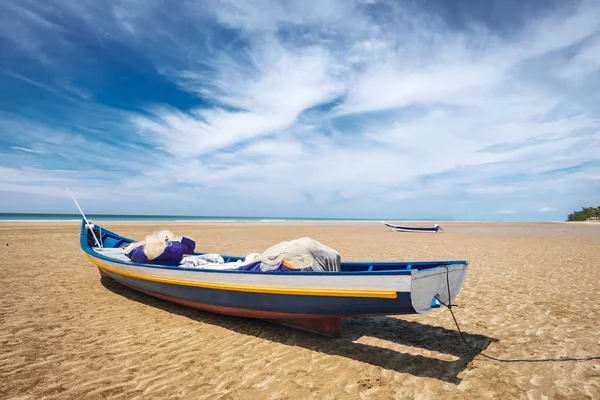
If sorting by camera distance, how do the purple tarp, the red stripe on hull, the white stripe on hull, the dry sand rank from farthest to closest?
the purple tarp
the red stripe on hull
the white stripe on hull
the dry sand

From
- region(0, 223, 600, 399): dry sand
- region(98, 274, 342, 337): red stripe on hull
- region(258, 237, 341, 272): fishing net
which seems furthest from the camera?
region(258, 237, 341, 272): fishing net

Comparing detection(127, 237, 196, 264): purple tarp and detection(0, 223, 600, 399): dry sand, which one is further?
detection(127, 237, 196, 264): purple tarp

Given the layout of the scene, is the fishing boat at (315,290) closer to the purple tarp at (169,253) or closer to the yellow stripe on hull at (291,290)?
the yellow stripe on hull at (291,290)

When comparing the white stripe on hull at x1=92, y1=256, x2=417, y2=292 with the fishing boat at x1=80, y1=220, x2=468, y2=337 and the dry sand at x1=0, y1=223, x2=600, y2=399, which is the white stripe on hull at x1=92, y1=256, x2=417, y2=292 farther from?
the dry sand at x1=0, y1=223, x2=600, y2=399

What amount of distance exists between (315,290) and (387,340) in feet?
5.96

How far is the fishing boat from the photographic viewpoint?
409 centimetres

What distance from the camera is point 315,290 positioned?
14.9ft

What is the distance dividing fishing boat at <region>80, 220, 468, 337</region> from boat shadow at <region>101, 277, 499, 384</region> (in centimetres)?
27

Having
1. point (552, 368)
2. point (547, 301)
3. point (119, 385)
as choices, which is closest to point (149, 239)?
point (119, 385)

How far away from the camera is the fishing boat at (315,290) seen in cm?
409

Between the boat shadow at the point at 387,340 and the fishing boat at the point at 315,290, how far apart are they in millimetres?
265

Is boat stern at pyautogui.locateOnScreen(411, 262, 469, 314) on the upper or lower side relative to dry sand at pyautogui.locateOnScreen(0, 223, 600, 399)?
upper

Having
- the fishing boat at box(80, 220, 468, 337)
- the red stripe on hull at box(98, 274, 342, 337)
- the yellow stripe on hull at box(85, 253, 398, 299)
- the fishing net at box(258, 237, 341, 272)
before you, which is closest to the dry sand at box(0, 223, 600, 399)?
the red stripe on hull at box(98, 274, 342, 337)

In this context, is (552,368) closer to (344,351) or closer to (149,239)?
(344,351)
